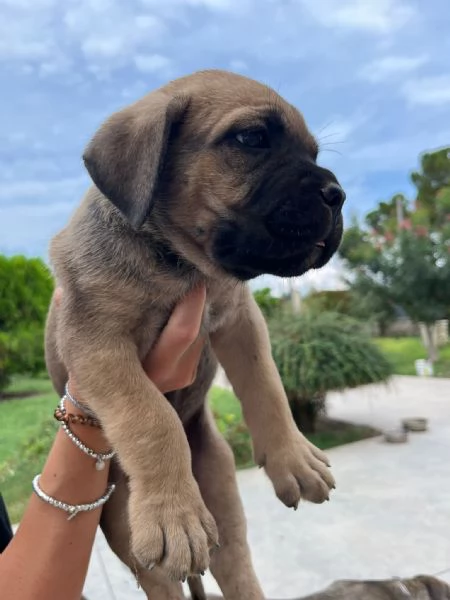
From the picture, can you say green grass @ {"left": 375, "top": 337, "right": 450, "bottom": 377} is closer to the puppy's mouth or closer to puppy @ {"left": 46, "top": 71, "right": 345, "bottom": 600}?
puppy @ {"left": 46, "top": 71, "right": 345, "bottom": 600}

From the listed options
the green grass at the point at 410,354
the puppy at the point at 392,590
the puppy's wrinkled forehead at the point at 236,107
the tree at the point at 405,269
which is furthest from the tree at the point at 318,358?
the puppy's wrinkled forehead at the point at 236,107

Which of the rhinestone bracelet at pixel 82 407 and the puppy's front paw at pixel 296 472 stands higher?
the rhinestone bracelet at pixel 82 407

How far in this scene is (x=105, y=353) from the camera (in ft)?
6.03

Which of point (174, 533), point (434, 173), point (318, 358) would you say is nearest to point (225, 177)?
point (174, 533)

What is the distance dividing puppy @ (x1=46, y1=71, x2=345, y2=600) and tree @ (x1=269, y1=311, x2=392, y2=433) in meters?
5.85

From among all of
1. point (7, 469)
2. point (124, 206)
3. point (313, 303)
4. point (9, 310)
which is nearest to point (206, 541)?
point (124, 206)

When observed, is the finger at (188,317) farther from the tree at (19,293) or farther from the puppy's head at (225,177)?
the tree at (19,293)

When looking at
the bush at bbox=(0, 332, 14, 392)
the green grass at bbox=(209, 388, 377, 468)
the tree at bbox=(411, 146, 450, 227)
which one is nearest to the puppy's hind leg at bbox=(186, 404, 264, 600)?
the green grass at bbox=(209, 388, 377, 468)

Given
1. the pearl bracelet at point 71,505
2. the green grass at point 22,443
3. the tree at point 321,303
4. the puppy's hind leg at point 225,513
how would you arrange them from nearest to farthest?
1. the pearl bracelet at point 71,505
2. the puppy's hind leg at point 225,513
3. the green grass at point 22,443
4. the tree at point 321,303

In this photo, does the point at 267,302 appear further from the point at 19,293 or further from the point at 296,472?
the point at 296,472

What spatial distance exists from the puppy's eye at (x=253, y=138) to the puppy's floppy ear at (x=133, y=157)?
22cm

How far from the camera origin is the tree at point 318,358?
7938 mm

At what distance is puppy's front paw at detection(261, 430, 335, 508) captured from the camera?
76.5 inches

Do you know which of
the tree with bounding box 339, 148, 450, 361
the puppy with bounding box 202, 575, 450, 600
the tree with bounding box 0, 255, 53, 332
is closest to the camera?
the puppy with bounding box 202, 575, 450, 600
